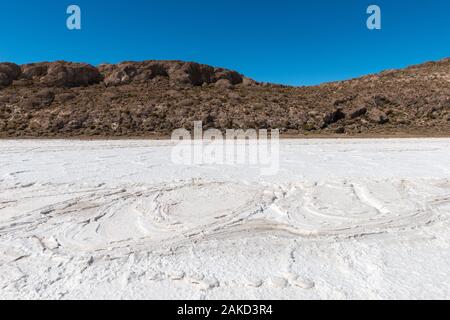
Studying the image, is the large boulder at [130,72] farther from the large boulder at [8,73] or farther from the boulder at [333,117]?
the boulder at [333,117]

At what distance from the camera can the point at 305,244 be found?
3.29m

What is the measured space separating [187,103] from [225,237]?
79.0ft

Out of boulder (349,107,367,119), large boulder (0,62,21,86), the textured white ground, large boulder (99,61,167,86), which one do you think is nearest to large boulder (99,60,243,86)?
large boulder (99,61,167,86)

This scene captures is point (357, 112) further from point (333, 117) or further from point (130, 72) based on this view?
point (130, 72)

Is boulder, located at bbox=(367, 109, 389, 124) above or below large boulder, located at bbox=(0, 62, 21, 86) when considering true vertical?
below

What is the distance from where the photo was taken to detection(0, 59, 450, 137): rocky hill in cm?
2259

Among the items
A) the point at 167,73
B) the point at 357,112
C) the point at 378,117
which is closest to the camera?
the point at 378,117

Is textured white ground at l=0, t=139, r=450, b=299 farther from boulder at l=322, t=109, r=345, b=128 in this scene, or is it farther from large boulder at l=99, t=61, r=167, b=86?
large boulder at l=99, t=61, r=167, b=86

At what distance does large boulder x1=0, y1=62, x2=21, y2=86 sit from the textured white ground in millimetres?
32490

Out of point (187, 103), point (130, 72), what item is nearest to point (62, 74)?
point (130, 72)

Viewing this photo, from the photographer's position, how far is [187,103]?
2667cm

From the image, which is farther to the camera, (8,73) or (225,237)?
(8,73)

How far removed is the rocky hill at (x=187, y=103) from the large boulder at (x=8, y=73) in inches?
3.6
